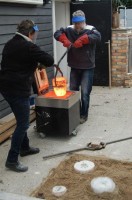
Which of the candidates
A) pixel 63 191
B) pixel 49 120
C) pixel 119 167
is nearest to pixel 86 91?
pixel 49 120

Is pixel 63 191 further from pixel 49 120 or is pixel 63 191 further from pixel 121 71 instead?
pixel 121 71

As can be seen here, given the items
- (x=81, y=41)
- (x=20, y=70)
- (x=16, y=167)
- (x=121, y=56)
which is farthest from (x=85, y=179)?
(x=121, y=56)

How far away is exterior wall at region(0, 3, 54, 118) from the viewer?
5617 mm

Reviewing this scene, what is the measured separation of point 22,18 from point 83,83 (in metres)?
1.64

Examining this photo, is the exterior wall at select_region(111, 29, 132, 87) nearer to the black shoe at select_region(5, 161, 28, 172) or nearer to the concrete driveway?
the concrete driveway

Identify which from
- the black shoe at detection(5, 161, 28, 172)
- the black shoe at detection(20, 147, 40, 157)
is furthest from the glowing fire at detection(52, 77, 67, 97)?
the black shoe at detection(5, 161, 28, 172)

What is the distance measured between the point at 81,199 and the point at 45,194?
40cm

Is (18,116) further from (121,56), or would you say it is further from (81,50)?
(121,56)

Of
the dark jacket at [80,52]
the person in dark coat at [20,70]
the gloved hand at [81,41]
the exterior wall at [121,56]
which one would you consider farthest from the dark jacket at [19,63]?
the exterior wall at [121,56]

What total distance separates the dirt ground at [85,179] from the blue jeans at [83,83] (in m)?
1.54

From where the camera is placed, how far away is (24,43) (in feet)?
12.9

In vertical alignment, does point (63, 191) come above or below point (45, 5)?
below

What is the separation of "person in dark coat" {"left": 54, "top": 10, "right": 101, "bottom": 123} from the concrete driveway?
17.2 inches

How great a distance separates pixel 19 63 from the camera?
13.0 ft
